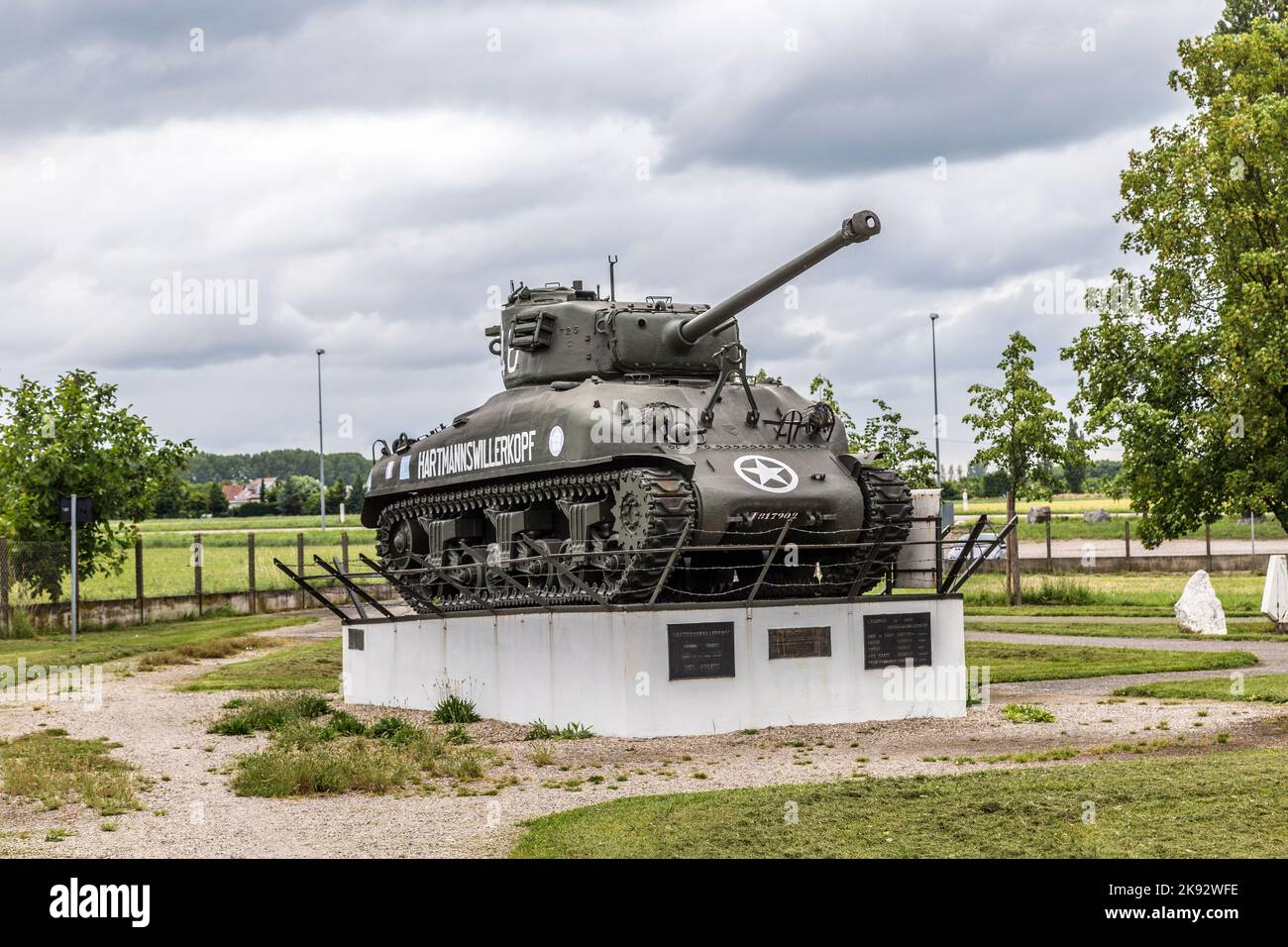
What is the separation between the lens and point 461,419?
22.6 meters

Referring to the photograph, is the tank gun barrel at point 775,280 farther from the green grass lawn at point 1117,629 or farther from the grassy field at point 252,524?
the grassy field at point 252,524

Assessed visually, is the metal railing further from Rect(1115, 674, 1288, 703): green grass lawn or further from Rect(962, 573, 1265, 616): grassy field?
Rect(962, 573, 1265, 616): grassy field

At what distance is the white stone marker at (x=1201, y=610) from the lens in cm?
2777

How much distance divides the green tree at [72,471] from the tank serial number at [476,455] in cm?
1358

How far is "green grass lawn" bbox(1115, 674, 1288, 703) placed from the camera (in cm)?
1814

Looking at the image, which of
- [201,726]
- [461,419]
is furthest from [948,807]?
[461,419]

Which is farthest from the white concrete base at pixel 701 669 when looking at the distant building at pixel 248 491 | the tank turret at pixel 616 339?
the distant building at pixel 248 491

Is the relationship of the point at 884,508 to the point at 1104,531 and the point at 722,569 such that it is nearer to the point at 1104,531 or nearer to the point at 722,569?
the point at 722,569

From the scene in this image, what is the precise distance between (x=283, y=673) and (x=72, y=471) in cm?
1111

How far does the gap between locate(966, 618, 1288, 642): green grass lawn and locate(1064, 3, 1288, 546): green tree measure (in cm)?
222

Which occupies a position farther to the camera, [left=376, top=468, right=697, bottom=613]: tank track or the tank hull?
the tank hull

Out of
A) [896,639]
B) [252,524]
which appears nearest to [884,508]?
[896,639]

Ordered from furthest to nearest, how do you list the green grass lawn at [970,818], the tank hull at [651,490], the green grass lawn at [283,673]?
the green grass lawn at [283,673]
the tank hull at [651,490]
the green grass lawn at [970,818]

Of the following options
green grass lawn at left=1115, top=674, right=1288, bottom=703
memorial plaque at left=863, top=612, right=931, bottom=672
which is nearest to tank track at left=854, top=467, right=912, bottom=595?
memorial plaque at left=863, top=612, right=931, bottom=672
